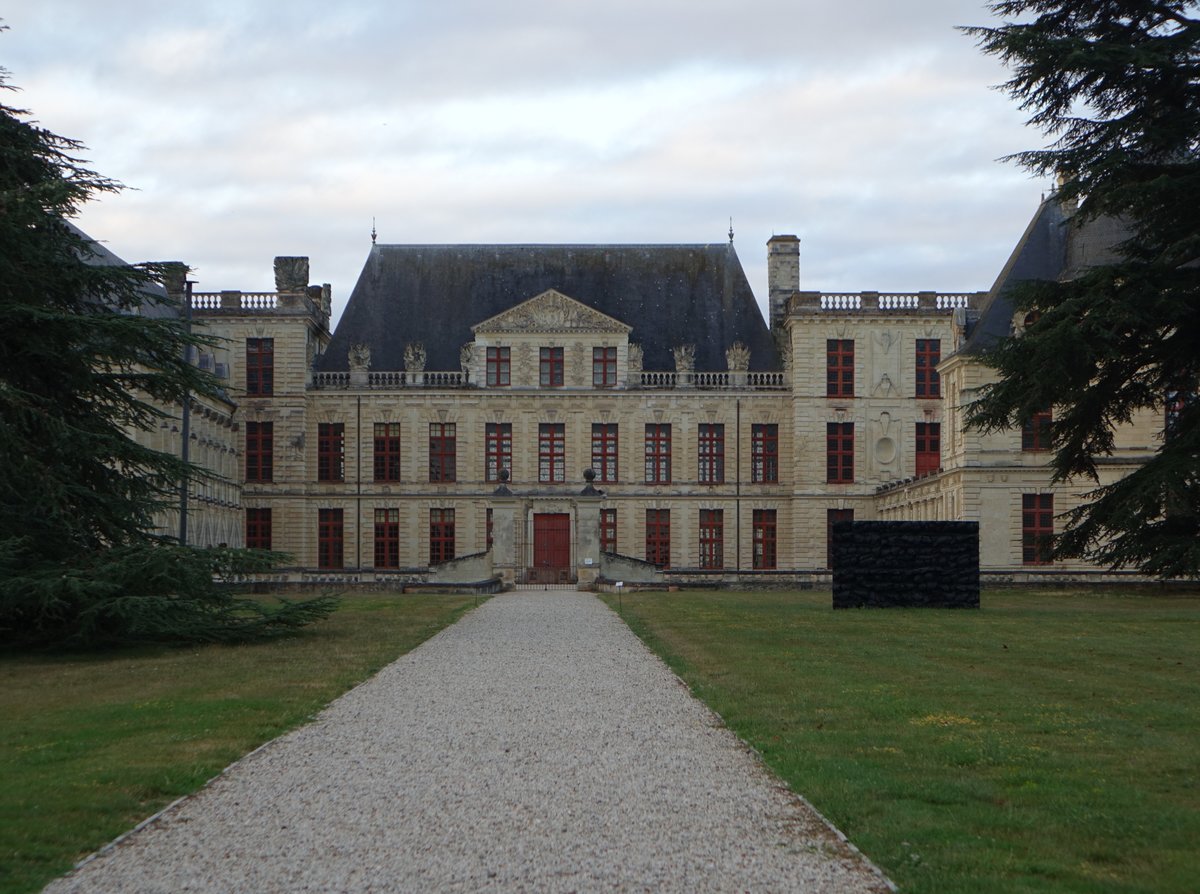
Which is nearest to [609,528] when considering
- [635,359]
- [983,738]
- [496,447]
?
[496,447]

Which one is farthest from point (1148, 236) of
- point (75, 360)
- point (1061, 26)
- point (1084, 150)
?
point (75, 360)

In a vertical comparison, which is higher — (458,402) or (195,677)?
(458,402)

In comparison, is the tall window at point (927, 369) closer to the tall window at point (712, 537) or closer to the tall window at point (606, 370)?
the tall window at point (712, 537)

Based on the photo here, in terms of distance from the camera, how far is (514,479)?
4497 cm

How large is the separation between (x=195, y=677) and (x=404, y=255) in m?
36.8

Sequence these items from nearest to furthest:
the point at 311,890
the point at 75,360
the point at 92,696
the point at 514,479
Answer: the point at 311,890 < the point at 92,696 < the point at 75,360 < the point at 514,479

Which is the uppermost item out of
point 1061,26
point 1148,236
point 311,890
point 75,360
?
point 1061,26

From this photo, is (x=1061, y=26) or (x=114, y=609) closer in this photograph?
(x=114, y=609)

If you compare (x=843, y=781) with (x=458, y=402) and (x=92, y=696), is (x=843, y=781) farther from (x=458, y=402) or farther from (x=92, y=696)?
(x=458, y=402)

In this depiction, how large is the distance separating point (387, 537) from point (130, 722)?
35854mm

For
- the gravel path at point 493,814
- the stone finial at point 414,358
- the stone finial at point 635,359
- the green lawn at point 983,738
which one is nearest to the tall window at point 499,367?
the stone finial at point 414,358

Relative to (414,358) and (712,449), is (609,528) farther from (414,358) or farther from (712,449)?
(414,358)

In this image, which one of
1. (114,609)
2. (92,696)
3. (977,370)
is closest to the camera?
(92,696)

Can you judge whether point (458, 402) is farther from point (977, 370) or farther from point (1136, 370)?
point (1136, 370)
